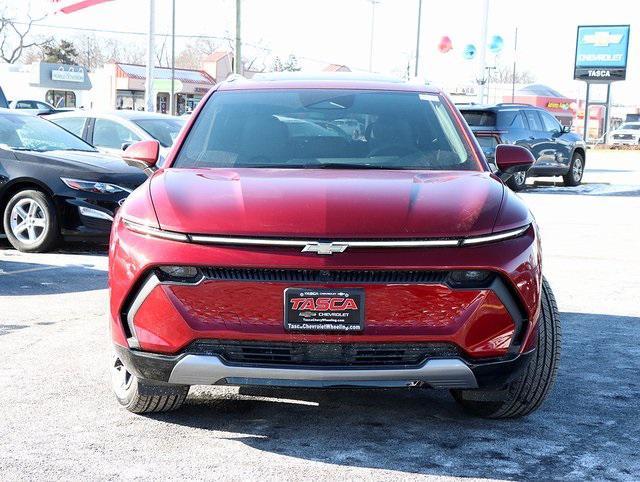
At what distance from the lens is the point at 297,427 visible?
4.53 m

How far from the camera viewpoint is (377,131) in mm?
5355

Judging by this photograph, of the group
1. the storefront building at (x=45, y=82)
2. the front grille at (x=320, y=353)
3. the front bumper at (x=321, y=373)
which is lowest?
the storefront building at (x=45, y=82)

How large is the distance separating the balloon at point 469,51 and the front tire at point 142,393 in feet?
141

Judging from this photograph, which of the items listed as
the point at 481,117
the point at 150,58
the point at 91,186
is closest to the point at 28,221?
the point at 91,186

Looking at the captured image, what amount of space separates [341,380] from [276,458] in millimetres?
439

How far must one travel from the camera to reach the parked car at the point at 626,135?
58.8 m

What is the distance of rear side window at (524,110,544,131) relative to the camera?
68.5 ft

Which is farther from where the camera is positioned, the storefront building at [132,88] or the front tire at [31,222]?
the storefront building at [132,88]

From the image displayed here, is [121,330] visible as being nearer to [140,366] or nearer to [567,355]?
[140,366]

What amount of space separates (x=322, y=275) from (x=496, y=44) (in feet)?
160

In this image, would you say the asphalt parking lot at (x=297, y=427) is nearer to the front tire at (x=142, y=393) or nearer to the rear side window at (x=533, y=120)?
the front tire at (x=142, y=393)

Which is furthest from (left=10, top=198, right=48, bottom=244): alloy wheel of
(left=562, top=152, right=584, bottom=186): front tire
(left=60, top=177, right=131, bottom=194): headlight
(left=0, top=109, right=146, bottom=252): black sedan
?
(left=562, top=152, right=584, bottom=186): front tire

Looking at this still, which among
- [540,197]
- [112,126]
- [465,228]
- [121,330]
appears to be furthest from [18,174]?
[540,197]

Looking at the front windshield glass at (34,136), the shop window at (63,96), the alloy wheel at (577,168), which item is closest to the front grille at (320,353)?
the front windshield glass at (34,136)
